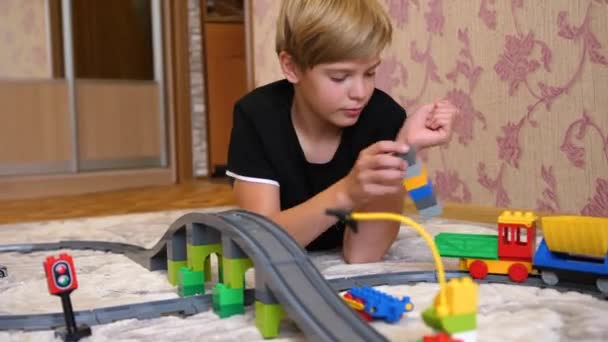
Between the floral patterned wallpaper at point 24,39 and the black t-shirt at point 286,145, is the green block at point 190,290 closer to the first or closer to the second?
the black t-shirt at point 286,145

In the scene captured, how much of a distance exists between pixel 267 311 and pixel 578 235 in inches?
16.3

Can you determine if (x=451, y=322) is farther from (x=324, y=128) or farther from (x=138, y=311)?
(x=324, y=128)

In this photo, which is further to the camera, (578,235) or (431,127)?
(431,127)

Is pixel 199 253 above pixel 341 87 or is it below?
below

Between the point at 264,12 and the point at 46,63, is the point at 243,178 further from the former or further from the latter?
the point at 46,63

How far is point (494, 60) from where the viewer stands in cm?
166

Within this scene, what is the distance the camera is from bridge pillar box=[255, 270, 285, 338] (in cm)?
74

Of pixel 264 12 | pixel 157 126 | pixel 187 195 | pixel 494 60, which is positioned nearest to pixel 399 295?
pixel 494 60

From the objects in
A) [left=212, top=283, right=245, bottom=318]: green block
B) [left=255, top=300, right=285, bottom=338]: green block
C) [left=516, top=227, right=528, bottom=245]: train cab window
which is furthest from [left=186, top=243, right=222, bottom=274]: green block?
[left=516, top=227, right=528, bottom=245]: train cab window

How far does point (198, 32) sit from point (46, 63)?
0.69m

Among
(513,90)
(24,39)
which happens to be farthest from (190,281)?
(24,39)

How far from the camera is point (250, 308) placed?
861 millimetres

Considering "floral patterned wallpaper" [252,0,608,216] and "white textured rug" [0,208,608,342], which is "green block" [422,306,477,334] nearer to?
"white textured rug" [0,208,608,342]

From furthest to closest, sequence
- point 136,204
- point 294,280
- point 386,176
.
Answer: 1. point 136,204
2. point 386,176
3. point 294,280
